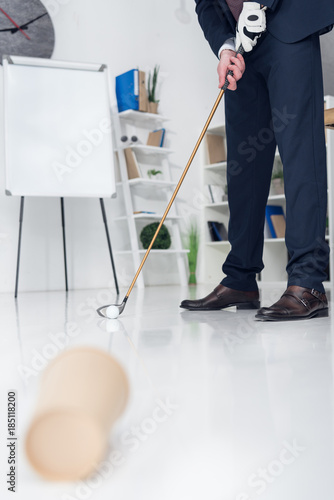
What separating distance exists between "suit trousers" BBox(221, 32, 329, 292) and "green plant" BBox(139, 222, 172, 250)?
2.05 m

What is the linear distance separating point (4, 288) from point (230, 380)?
288 cm

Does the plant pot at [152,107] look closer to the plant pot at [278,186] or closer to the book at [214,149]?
the book at [214,149]

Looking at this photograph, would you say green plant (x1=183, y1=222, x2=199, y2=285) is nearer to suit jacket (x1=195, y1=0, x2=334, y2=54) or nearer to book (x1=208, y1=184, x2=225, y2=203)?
book (x1=208, y1=184, x2=225, y2=203)

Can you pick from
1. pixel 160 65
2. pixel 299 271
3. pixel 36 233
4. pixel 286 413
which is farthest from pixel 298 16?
pixel 160 65

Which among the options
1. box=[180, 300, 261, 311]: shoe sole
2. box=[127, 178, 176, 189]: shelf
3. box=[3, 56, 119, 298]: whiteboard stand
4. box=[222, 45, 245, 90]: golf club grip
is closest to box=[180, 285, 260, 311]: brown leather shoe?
box=[180, 300, 261, 311]: shoe sole

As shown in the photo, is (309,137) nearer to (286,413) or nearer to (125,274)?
(286,413)

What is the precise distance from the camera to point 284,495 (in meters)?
0.40

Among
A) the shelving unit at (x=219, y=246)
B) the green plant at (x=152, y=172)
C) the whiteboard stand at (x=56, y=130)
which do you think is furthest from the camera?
the shelving unit at (x=219, y=246)

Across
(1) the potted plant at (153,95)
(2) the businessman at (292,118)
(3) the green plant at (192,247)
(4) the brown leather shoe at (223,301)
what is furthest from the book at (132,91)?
(4) the brown leather shoe at (223,301)

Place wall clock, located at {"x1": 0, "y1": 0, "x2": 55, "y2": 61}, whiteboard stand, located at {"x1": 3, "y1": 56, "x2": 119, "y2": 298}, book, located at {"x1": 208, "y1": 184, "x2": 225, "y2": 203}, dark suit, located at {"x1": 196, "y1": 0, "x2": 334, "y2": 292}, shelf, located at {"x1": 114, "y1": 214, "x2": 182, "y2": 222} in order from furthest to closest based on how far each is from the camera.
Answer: book, located at {"x1": 208, "y1": 184, "x2": 225, "y2": 203} → shelf, located at {"x1": 114, "y1": 214, "x2": 182, "y2": 222} → wall clock, located at {"x1": 0, "y1": 0, "x2": 55, "y2": 61} → whiteboard stand, located at {"x1": 3, "y1": 56, "x2": 119, "y2": 298} → dark suit, located at {"x1": 196, "y1": 0, "x2": 334, "y2": 292}

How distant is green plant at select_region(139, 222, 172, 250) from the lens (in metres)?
3.78

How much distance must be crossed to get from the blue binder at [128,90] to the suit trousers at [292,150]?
84.2 inches

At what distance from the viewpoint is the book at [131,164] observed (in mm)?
3774

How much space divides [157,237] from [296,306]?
7.88ft
